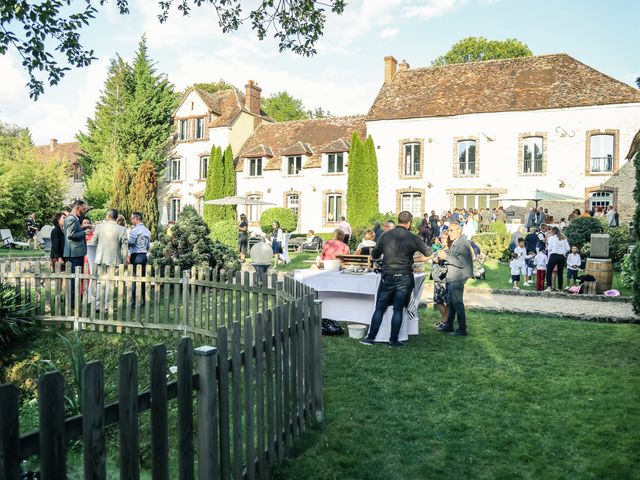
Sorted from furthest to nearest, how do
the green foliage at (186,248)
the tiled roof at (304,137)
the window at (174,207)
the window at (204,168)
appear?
the window at (174,207) < the window at (204,168) < the tiled roof at (304,137) < the green foliage at (186,248)

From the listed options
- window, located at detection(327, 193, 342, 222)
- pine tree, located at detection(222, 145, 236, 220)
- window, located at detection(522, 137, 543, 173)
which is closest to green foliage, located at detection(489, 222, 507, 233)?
window, located at detection(522, 137, 543, 173)

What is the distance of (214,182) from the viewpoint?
122 feet

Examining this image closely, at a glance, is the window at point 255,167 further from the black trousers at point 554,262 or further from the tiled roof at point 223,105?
the black trousers at point 554,262

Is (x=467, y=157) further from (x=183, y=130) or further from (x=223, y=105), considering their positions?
(x=183, y=130)

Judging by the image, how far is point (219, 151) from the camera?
37625 mm

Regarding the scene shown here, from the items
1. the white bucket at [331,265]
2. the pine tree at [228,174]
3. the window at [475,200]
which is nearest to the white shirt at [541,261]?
the white bucket at [331,265]

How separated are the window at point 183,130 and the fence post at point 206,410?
40.3 meters

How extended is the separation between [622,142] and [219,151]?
24709 mm

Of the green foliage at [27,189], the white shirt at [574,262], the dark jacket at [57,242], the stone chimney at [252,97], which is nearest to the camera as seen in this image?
the dark jacket at [57,242]

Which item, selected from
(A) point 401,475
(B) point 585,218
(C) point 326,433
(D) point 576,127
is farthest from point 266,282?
(D) point 576,127

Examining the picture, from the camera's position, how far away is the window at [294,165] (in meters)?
36.1

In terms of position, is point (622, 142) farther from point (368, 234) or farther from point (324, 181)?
point (368, 234)

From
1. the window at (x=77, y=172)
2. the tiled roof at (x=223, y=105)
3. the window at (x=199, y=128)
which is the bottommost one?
the window at (x=77, y=172)

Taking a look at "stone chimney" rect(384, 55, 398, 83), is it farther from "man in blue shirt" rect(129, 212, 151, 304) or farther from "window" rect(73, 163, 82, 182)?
"window" rect(73, 163, 82, 182)
